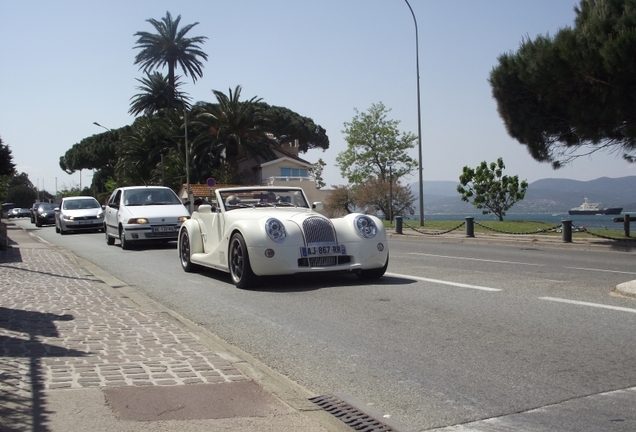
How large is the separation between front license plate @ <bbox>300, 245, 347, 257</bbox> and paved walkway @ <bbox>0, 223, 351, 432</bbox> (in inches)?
99.0

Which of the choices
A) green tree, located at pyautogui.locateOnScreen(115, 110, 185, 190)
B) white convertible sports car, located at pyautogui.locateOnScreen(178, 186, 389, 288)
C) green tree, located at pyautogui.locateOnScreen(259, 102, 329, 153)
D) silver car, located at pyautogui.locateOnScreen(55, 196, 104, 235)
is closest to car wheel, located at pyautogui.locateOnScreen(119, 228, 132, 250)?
white convertible sports car, located at pyautogui.locateOnScreen(178, 186, 389, 288)

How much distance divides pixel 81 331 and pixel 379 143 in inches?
2463

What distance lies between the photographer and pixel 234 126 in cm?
5806

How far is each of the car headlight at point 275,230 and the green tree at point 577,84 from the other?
12.4 metres

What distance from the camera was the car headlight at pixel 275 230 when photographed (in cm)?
980

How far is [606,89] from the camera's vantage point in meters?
19.4

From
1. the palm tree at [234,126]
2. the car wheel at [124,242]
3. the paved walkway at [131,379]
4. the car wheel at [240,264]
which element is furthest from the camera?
the palm tree at [234,126]

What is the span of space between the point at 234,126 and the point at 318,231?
161 ft

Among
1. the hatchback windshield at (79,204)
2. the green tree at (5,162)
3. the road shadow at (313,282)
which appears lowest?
the road shadow at (313,282)

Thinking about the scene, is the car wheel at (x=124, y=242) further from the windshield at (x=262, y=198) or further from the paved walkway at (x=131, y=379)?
the paved walkway at (x=131, y=379)

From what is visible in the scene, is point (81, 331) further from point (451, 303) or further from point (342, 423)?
point (451, 303)

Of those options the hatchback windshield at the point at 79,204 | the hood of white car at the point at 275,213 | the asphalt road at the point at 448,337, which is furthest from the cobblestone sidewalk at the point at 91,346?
the hatchback windshield at the point at 79,204

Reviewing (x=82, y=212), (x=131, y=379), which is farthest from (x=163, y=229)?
Result: (x=131, y=379)

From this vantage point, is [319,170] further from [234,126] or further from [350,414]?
[350,414]
